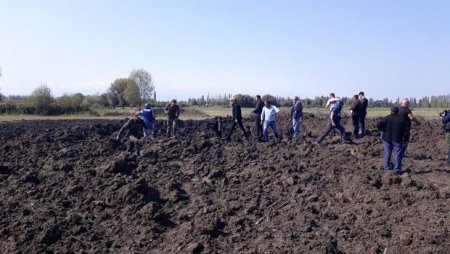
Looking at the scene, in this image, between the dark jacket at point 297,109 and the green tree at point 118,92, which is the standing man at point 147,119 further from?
the green tree at point 118,92

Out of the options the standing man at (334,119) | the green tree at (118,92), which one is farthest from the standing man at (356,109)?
the green tree at (118,92)

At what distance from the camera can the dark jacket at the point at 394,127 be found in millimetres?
11070

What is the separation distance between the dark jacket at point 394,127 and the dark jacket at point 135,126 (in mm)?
9243

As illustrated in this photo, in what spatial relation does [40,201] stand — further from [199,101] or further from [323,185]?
[199,101]

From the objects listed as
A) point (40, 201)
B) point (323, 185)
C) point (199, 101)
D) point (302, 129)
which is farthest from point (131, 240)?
point (199, 101)

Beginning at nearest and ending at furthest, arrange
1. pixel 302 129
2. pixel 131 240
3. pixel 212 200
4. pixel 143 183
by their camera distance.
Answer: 1. pixel 131 240
2. pixel 212 200
3. pixel 143 183
4. pixel 302 129

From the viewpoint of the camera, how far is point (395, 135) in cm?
1109

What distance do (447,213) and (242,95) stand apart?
54.7 meters

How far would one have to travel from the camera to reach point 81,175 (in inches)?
468

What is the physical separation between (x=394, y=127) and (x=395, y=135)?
184 millimetres

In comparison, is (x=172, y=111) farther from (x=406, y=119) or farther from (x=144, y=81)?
(x=144, y=81)

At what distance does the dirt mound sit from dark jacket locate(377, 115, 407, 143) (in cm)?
81

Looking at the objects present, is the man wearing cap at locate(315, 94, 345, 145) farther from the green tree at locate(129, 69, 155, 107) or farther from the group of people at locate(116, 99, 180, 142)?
the green tree at locate(129, 69, 155, 107)

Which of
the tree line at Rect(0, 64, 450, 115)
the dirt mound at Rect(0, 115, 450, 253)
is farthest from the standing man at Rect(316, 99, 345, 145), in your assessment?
the tree line at Rect(0, 64, 450, 115)
